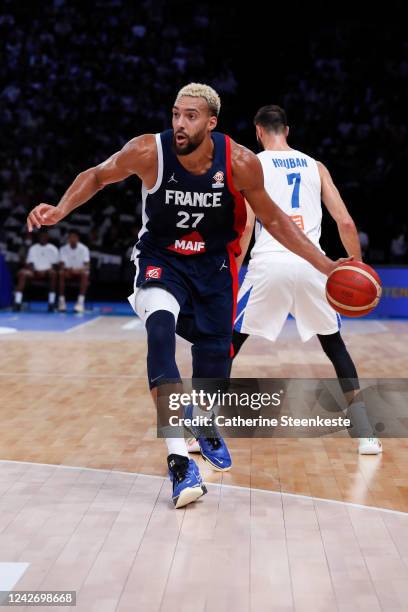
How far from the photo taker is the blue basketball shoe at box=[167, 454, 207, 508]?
148 inches

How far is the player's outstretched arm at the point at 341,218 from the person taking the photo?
499 cm

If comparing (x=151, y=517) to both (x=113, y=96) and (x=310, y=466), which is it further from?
(x=113, y=96)

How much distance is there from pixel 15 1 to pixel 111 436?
1675 centimetres

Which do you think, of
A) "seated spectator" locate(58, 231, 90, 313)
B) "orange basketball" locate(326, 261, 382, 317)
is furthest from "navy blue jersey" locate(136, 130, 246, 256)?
"seated spectator" locate(58, 231, 90, 313)

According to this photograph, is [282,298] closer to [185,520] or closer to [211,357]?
[211,357]

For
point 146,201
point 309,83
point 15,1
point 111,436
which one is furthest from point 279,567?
point 15,1

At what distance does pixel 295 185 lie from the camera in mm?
5230

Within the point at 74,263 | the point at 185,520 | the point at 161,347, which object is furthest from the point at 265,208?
the point at 74,263

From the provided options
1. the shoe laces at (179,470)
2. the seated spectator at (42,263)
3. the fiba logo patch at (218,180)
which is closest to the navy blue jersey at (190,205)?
the fiba logo patch at (218,180)

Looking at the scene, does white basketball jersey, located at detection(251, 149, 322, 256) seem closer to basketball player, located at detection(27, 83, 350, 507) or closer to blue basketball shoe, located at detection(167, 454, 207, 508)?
basketball player, located at detection(27, 83, 350, 507)

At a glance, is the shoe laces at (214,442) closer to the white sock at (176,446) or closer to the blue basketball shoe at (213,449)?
the blue basketball shoe at (213,449)

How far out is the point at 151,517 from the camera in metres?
3.66

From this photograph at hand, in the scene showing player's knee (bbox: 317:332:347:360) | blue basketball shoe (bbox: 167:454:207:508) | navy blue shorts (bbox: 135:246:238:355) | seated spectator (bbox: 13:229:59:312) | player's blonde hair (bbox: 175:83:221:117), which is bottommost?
seated spectator (bbox: 13:229:59:312)

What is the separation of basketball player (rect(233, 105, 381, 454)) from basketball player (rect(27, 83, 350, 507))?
872 mm
